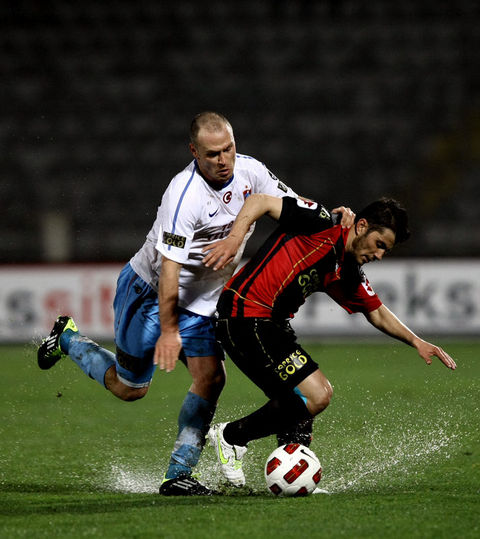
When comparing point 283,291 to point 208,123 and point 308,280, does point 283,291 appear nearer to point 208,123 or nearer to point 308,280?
point 308,280

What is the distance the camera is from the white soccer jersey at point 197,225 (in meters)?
4.65

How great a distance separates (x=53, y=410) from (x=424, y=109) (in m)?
9.16

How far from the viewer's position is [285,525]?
386 centimetres

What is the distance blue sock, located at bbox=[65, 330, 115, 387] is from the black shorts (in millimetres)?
1095

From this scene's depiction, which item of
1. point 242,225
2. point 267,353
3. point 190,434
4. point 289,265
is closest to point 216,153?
point 242,225

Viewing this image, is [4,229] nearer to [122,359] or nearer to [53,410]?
[53,410]

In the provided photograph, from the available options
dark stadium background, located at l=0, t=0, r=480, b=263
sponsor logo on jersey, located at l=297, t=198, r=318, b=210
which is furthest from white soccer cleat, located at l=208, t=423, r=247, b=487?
dark stadium background, located at l=0, t=0, r=480, b=263

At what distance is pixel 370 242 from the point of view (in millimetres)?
4664

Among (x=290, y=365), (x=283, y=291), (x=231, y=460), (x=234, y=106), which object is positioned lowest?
(x=234, y=106)

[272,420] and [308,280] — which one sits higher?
[308,280]

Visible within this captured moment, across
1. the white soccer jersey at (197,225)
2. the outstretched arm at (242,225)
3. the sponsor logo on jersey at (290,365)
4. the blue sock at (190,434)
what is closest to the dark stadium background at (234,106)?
the white soccer jersey at (197,225)

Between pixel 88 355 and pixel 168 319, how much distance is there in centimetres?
135

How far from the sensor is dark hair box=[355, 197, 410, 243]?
4.63 metres

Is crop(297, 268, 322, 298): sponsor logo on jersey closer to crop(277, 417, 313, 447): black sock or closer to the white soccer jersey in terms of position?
the white soccer jersey
